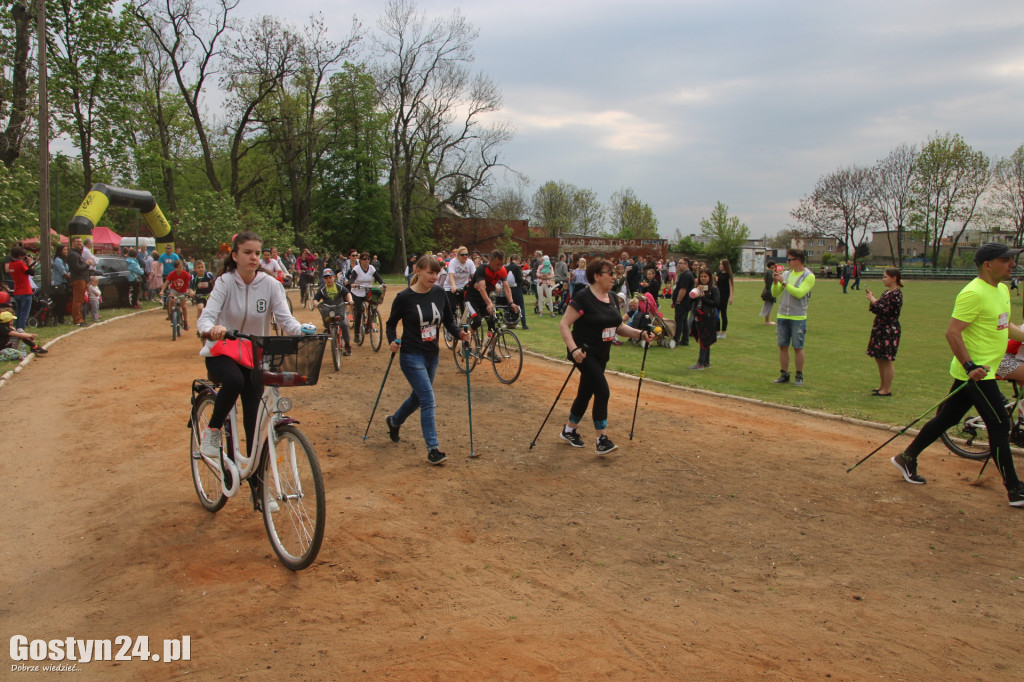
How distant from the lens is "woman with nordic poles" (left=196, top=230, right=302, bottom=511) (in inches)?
182

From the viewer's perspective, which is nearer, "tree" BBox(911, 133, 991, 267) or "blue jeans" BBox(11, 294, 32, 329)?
"blue jeans" BBox(11, 294, 32, 329)

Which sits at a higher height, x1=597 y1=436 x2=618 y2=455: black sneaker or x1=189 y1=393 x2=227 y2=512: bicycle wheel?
x1=189 y1=393 x2=227 y2=512: bicycle wheel

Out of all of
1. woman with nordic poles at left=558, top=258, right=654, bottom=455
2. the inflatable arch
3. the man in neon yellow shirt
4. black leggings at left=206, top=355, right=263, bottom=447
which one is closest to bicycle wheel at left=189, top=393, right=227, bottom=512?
black leggings at left=206, top=355, right=263, bottom=447

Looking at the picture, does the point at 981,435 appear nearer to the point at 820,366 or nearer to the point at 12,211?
the point at 820,366

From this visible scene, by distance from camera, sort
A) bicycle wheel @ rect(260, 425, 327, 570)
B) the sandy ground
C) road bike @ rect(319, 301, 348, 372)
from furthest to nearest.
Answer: road bike @ rect(319, 301, 348, 372), bicycle wheel @ rect(260, 425, 327, 570), the sandy ground

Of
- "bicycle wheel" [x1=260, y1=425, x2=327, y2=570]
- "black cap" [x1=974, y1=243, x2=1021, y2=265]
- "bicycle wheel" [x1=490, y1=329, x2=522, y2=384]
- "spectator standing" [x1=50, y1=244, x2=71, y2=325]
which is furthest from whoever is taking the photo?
"spectator standing" [x1=50, y1=244, x2=71, y2=325]

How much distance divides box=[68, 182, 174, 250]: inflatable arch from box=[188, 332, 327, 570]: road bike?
18.1 metres

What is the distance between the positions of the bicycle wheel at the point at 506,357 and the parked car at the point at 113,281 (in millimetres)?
16472

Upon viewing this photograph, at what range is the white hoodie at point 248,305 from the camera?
472 centimetres

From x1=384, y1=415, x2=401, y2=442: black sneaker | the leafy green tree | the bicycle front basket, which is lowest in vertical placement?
x1=384, y1=415, x2=401, y2=442: black sneaker

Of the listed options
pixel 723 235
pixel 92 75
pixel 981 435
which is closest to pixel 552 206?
pixel 723 235

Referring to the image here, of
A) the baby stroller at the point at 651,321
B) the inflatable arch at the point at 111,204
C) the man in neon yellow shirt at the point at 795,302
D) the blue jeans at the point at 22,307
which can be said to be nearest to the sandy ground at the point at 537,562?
the man in neon yellow shirt at the point at 795,302

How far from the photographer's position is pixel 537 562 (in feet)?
15.1

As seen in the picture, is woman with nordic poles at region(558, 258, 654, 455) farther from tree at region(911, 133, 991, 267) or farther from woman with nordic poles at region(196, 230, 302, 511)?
tree at region(911, 133, 991, 267)
